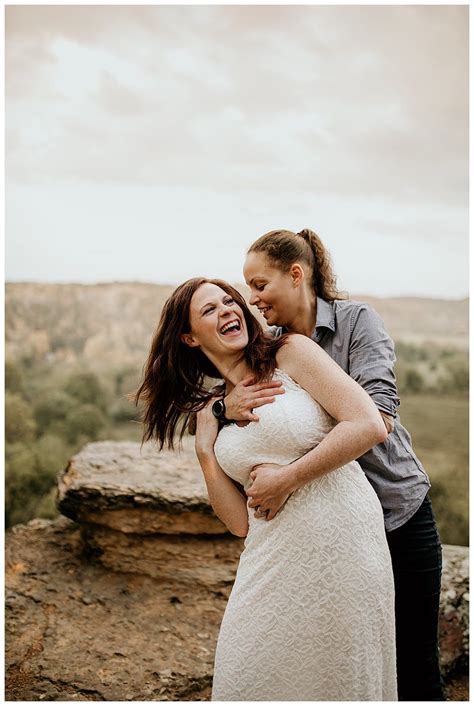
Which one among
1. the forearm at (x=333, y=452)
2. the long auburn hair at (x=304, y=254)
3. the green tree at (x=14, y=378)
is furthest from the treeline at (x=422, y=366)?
the forearm at (x=333, y=452)

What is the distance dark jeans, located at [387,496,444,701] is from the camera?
1.93 metres

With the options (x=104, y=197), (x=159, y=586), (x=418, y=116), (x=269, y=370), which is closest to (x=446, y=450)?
(x=418, y=116)

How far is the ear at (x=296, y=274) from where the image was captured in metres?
1.94

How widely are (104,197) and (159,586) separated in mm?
3173

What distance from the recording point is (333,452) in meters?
1.54

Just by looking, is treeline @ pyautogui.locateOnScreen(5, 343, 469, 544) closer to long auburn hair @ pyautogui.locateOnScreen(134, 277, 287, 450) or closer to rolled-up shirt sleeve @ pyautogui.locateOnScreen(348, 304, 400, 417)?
long auburn hair @ pyautogui.locateOnScreen(134, 277, 287, 450)

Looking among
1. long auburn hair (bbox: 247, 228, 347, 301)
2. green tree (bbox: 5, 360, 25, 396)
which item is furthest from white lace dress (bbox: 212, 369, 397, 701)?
green tree (bbox: 5, 360, 25, 396)

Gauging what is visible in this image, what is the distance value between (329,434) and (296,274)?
0.59m

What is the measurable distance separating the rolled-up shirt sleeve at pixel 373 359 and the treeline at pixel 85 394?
3614mm

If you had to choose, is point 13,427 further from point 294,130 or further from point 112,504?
point 294,130

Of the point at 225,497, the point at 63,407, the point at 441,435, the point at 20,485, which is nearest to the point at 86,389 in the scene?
the point at 63,407

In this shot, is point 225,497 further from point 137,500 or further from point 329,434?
point 137,500

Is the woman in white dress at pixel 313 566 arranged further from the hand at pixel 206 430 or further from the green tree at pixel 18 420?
the green tree at pixel 18 420

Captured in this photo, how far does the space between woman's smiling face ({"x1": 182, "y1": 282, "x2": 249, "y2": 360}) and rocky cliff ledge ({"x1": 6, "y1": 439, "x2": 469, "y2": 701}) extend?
1472mm
